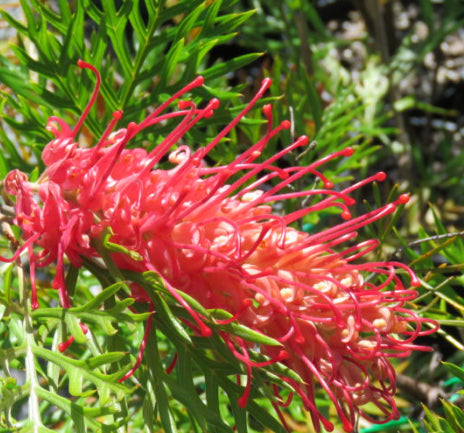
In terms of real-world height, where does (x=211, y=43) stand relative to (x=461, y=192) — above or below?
above

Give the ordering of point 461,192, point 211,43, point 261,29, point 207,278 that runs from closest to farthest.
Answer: point 207,278 → point 211,43 → point 261,29 → point 461,192

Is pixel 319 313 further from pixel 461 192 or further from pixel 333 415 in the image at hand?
pixel 461 192

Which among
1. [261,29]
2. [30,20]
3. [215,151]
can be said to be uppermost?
[30,20]

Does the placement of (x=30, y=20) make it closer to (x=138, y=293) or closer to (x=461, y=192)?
(x=138, y=293)

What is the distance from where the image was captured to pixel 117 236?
22.5 inches

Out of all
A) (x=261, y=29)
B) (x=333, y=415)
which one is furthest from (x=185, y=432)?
(x=261, y=29)

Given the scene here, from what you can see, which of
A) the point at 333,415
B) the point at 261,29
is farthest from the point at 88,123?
the point at 261,29

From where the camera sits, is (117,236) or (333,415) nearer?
(117,236)

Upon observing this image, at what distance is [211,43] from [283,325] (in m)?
0.31

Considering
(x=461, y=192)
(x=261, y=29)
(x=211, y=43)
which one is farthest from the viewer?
(x=461, y=192)

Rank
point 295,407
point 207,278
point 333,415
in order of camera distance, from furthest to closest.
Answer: point 333,415
point 295,407
point 207,278

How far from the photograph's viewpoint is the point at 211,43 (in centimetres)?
76

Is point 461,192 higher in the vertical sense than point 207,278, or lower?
lower

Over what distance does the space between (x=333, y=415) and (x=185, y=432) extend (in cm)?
24
